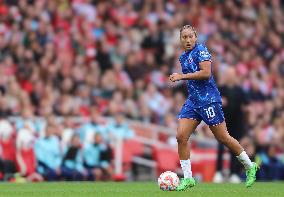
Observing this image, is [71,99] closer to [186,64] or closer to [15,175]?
[15,175]

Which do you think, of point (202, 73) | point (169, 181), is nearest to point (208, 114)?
point (202, 73)

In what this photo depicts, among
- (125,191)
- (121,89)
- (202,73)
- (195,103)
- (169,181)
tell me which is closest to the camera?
(202,73)

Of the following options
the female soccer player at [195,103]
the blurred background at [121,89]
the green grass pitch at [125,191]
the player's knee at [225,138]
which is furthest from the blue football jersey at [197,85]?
the blurred background at [121,89]

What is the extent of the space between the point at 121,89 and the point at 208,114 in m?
9.36

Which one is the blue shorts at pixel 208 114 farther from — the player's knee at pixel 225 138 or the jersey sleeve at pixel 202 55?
the jersey sleeve at pixel 202 55

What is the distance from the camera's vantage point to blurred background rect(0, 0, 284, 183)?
21328 millimetres

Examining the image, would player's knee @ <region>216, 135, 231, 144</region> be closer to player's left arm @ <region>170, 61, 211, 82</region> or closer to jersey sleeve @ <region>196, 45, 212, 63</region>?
player's left arm @ <region>170, 61, 211, 82</region>

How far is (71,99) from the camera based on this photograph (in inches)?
906

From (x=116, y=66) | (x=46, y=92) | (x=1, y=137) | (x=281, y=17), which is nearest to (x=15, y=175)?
(x=1, y=137)

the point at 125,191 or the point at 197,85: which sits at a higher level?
the point at 197,85

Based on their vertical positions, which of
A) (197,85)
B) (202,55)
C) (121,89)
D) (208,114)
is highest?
(121,89)

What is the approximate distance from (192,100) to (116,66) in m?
10.0

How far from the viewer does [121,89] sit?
24109mm

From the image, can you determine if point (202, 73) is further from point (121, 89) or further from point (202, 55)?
point (121, 89)
